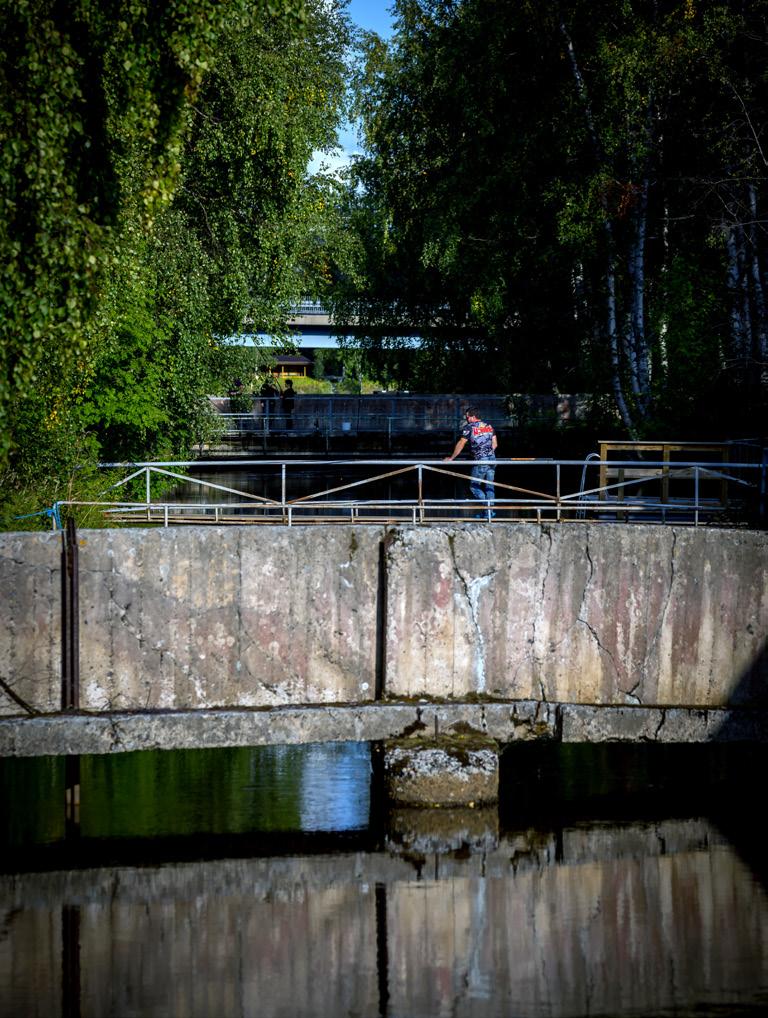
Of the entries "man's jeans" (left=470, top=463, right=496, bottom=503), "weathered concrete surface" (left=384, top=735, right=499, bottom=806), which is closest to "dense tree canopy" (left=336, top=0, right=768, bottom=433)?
"man's jeans" (left=470, top=463, right=496, bottom=503)

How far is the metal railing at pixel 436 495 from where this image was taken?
47.8 ft

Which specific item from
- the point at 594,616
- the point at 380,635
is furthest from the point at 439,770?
the point at 594,616

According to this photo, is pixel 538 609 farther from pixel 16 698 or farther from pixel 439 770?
pixel 16 698

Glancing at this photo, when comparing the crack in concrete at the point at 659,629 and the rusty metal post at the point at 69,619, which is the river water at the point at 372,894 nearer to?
the rusty metal post at the point at 69,619

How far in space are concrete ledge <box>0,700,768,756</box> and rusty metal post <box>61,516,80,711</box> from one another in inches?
11.9

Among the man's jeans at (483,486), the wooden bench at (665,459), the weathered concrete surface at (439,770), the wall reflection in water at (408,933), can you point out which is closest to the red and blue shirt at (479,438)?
the man's jeans at (483,486)

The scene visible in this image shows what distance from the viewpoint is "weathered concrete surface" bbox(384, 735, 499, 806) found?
516 inches

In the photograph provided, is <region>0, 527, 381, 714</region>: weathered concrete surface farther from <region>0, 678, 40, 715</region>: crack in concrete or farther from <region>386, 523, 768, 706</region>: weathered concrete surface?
<region>386, 523, 768, 706</region>: weathered concrete surface

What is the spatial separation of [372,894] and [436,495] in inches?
1030

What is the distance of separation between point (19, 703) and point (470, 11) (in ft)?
78.7

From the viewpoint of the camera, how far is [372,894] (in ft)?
38.2

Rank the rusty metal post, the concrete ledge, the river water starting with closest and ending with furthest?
the river water, the concrete ledge, the rusty metal post

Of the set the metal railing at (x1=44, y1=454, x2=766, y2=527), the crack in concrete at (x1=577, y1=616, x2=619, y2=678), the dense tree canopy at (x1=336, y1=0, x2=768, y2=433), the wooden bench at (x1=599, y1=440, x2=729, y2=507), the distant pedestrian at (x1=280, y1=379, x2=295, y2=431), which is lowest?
the crack in concrete at (x1=577, y1=616, x2=619, y2=678)

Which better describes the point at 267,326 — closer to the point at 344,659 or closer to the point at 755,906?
the point at 344,659
